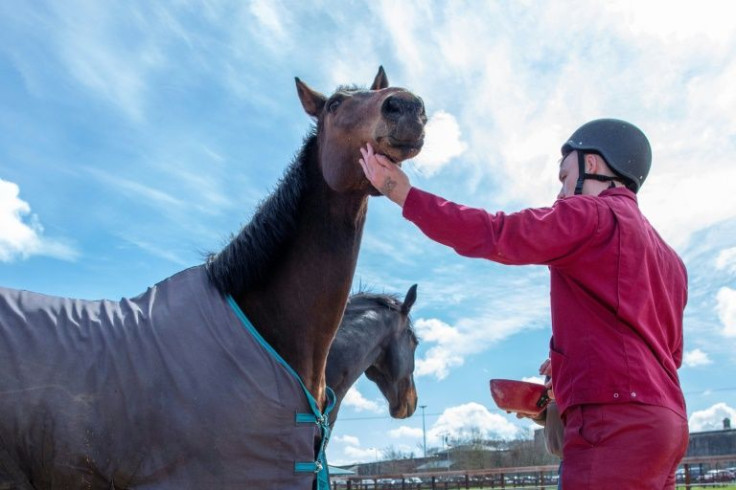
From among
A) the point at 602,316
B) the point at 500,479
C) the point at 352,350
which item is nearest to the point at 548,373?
the point at 602,316

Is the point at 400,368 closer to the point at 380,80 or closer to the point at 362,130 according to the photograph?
the point at 380,80

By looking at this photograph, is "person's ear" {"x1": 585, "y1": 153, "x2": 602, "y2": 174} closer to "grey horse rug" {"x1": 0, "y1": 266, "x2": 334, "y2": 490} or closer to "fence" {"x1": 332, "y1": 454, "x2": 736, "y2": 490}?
"grey horse rug" {"x1": 0, "y1": 266, "x2": 334, "y2": 490}

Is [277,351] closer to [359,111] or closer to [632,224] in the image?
[359,111]

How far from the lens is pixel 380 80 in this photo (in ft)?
13.2

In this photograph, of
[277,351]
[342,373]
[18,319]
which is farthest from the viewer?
[342,373]

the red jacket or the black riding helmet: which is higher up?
the black riding helmet

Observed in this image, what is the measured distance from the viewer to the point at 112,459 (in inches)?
110

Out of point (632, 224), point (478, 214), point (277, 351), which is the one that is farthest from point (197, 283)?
point (632, 224)

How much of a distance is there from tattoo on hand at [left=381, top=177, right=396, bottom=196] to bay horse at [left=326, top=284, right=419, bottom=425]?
15.4ft

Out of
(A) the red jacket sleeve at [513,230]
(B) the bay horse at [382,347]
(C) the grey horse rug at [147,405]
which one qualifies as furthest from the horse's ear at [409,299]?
(A) the red jacket sleeve at [513,230]

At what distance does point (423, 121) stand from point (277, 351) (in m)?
1.33

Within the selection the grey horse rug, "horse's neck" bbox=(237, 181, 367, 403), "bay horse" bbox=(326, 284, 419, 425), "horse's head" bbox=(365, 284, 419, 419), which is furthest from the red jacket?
"horse's head" bbox=(365, 284, 419, 419)

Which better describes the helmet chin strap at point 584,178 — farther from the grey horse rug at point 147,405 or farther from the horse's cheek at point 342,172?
the grey horse rug at point 147,405

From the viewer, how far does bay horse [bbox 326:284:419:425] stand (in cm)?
751
